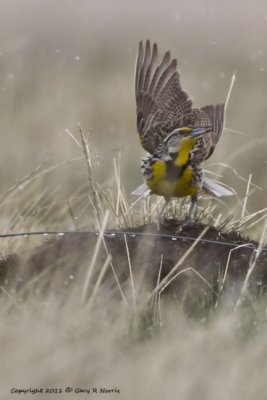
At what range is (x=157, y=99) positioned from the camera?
6.38 metres

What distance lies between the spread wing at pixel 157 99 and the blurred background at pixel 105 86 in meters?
0.39

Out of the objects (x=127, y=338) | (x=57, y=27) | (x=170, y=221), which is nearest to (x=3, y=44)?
(x=57, y=27)

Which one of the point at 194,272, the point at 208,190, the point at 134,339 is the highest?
the point at 208,190

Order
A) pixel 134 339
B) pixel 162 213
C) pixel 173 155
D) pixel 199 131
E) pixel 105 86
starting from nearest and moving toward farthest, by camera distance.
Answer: pixel 134 339 → pixel 199 131 → pixel 173 155 → pixel 162 213 → pixel 105 86

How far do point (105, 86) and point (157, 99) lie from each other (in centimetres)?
685

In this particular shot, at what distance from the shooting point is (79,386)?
4625 mm

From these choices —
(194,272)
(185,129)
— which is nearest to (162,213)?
(185,129)

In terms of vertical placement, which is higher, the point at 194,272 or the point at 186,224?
the point at 186,224

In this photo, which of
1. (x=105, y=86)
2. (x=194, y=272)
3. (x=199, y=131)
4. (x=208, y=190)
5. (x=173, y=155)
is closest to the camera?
(x=194, y=272)

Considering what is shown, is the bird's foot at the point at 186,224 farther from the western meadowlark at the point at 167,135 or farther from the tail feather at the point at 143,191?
the tail feather at the point at 143,191

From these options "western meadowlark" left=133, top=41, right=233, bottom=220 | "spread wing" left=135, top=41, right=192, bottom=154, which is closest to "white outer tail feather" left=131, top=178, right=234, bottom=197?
"western meadowlark" left=133, top=41, right=233, bottom=220

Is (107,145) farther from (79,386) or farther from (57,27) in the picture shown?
(57,27)

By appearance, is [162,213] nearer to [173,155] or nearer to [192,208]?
[192,208]

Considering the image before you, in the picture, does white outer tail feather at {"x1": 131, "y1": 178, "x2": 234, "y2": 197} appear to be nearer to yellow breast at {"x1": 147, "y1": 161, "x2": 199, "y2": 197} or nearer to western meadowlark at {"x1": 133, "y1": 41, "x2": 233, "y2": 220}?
western meadowlark at {"x1": 133, "y1": 41, "x2": 233, "y2": 220}
